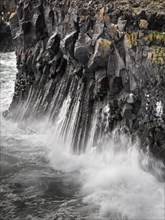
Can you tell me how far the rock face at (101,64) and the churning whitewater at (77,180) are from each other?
0.92 meters

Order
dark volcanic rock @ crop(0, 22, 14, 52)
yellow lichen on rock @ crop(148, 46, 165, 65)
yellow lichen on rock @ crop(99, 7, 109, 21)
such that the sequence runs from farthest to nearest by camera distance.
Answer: dark volcanic rock @ crop(0, 22, 14, 52), yellow lichen on rock @ crop(99, 7, 109, 21), yellow lichen on rock @ crop(148, 46, 165, 65)

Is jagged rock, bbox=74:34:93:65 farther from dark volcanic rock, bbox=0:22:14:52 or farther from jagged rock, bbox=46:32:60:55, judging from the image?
dark volcanic rock, bbox=0:22:14:52

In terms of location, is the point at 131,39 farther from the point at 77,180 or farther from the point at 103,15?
the point at 77,180

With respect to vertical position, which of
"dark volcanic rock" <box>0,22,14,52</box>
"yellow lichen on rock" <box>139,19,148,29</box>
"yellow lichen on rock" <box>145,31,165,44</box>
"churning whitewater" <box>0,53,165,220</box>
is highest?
"yellow lichen on rock" <box>139,19,148,29</box>

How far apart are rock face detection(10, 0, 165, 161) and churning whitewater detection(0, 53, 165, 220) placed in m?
0.92

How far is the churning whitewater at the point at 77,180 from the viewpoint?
16688 millimetres

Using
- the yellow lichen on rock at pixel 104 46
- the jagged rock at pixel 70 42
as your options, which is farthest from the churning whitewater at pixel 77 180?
the yellow lichen on rock at pixel 104 46

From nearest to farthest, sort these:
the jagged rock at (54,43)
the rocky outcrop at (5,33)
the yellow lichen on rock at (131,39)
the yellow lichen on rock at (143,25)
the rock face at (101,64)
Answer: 1. the rock face at (101,64)
2. the yellow lichen on rock at (131,39)
3. the yellow lichen on rock at (143,25)
4. the jagged rock at (54,43)
5. the rocky outcrop at (5,33)

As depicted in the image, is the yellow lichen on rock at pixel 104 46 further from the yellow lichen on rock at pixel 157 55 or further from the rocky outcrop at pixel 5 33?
the rocky outcrop at pixel 5 33

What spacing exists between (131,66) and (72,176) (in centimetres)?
629

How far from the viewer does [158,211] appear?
16203 mm

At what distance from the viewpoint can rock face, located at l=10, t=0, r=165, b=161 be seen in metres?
18.5

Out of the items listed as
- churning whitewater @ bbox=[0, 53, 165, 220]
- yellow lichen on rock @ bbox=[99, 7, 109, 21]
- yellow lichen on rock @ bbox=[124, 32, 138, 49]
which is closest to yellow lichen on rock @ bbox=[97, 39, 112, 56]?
yellow lichen on rock @ bbox=[124, 32, 138, 49]

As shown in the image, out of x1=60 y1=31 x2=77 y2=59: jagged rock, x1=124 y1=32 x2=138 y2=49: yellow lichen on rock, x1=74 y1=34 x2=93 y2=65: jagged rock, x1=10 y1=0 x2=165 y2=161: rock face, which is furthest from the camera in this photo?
x1=60 y1=31 x2=77 y2=59: jagged rock
